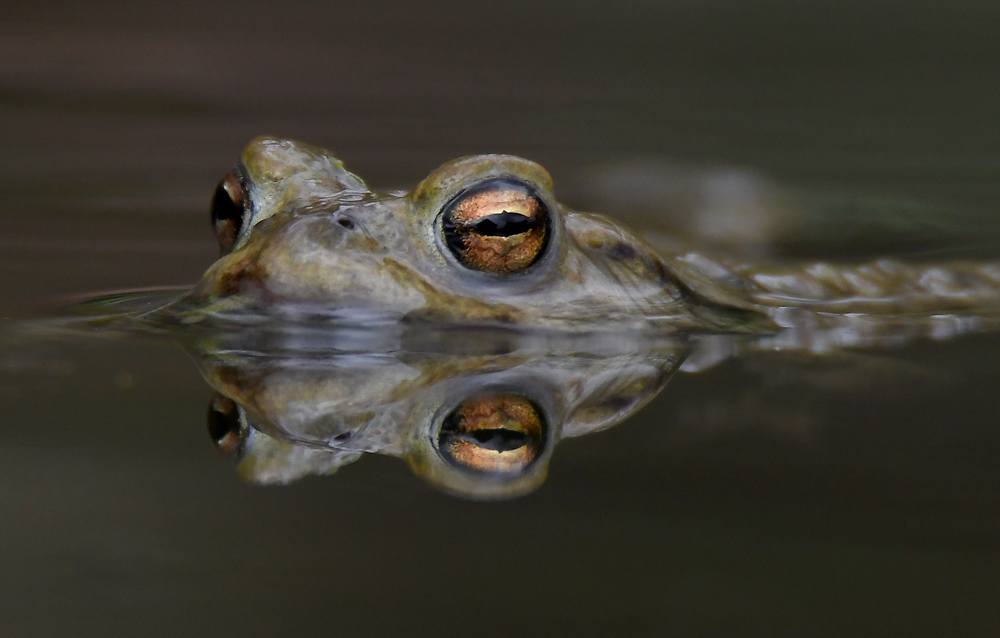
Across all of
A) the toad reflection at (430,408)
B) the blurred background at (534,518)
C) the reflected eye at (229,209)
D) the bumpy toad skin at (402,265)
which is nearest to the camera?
the blurred background at (534,518)

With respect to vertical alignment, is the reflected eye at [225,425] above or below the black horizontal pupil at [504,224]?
below

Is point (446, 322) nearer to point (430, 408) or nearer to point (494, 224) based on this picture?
point (494, 224)

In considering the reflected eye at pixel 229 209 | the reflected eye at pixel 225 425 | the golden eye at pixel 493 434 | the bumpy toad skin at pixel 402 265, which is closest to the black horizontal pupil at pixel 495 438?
the golden eye at pixel 493 434

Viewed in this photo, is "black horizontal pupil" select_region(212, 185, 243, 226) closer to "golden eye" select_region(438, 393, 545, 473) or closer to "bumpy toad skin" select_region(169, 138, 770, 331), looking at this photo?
"bumpy toad skin" select_region(169, 138, 770, 331)

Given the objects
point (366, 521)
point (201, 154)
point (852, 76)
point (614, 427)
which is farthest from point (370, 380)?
point (852, 76)

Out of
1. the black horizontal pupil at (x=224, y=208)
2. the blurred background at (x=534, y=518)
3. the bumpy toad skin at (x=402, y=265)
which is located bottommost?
the blurred background at (x=534, y=518)

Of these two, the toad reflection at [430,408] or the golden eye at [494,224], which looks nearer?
the toad reflection at [430,408]

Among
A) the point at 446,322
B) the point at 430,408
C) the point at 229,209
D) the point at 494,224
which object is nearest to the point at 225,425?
the point at 430,408

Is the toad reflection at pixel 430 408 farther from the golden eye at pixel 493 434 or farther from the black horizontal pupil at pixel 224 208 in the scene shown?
the black horizontal pupil at pixel 224 208
